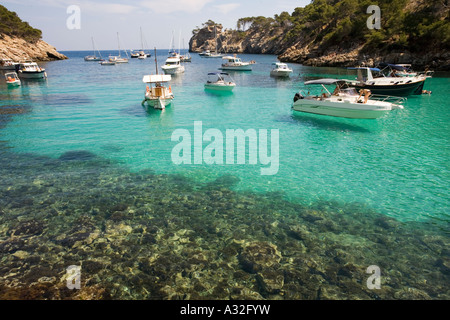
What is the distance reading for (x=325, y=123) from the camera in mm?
23703

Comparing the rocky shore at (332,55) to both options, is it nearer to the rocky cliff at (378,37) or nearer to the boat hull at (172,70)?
the rocky cliff at (378,37)

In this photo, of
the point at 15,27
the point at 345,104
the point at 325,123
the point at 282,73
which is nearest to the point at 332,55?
the point at 282,73

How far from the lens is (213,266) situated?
7777 millimetres

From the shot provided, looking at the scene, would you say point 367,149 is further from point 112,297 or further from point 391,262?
point 112,297

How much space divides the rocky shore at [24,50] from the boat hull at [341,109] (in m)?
97.1

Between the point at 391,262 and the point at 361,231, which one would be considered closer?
the point at 391,262

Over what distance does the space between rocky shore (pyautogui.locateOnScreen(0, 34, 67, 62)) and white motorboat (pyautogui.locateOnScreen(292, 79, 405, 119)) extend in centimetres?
9759

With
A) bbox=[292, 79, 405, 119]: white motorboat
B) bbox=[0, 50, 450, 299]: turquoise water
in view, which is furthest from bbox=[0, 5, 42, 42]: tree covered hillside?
bbox=[292, 79, 405, 119]: white motorboat

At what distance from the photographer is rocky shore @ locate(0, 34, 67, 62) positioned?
83.5 m

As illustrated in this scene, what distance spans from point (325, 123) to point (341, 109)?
189cm

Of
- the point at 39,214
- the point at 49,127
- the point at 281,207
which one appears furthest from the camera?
the point at 49,127

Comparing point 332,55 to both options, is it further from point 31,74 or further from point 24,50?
point 24,50

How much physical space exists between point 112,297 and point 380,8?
87.3 m
